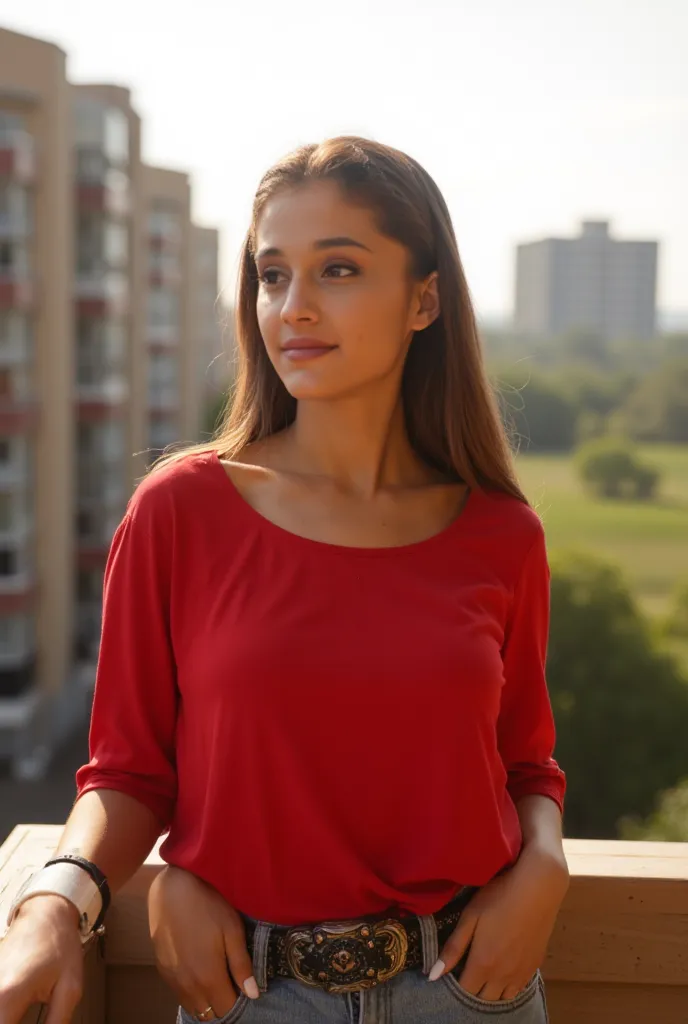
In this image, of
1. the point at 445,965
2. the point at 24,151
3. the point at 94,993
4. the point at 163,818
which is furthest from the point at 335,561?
the point at 24,151

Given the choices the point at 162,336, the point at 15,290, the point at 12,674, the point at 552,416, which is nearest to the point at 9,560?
the point at 12,674

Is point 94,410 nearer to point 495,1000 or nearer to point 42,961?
point 495,1000

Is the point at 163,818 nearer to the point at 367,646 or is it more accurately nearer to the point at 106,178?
the point at 367,646

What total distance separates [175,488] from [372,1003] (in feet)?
1.88

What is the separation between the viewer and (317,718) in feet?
4.19

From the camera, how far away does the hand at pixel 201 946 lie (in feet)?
4.22

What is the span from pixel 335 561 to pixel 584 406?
104 ft

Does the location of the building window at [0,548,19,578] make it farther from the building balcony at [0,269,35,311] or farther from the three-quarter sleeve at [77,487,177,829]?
the three-quarter sleeve at [77,487,177,829]

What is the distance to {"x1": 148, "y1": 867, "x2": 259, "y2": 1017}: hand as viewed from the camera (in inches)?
50.7

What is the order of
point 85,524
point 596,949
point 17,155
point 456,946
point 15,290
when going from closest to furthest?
point 456,946
point 596,949
point 17,155
point 15,290
point 85,524

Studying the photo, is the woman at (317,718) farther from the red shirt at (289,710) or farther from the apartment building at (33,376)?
the apartment building at (33,376)

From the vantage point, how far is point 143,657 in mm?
1327

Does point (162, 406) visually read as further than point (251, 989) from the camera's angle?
Yes

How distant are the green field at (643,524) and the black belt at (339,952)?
3024 centimetres
